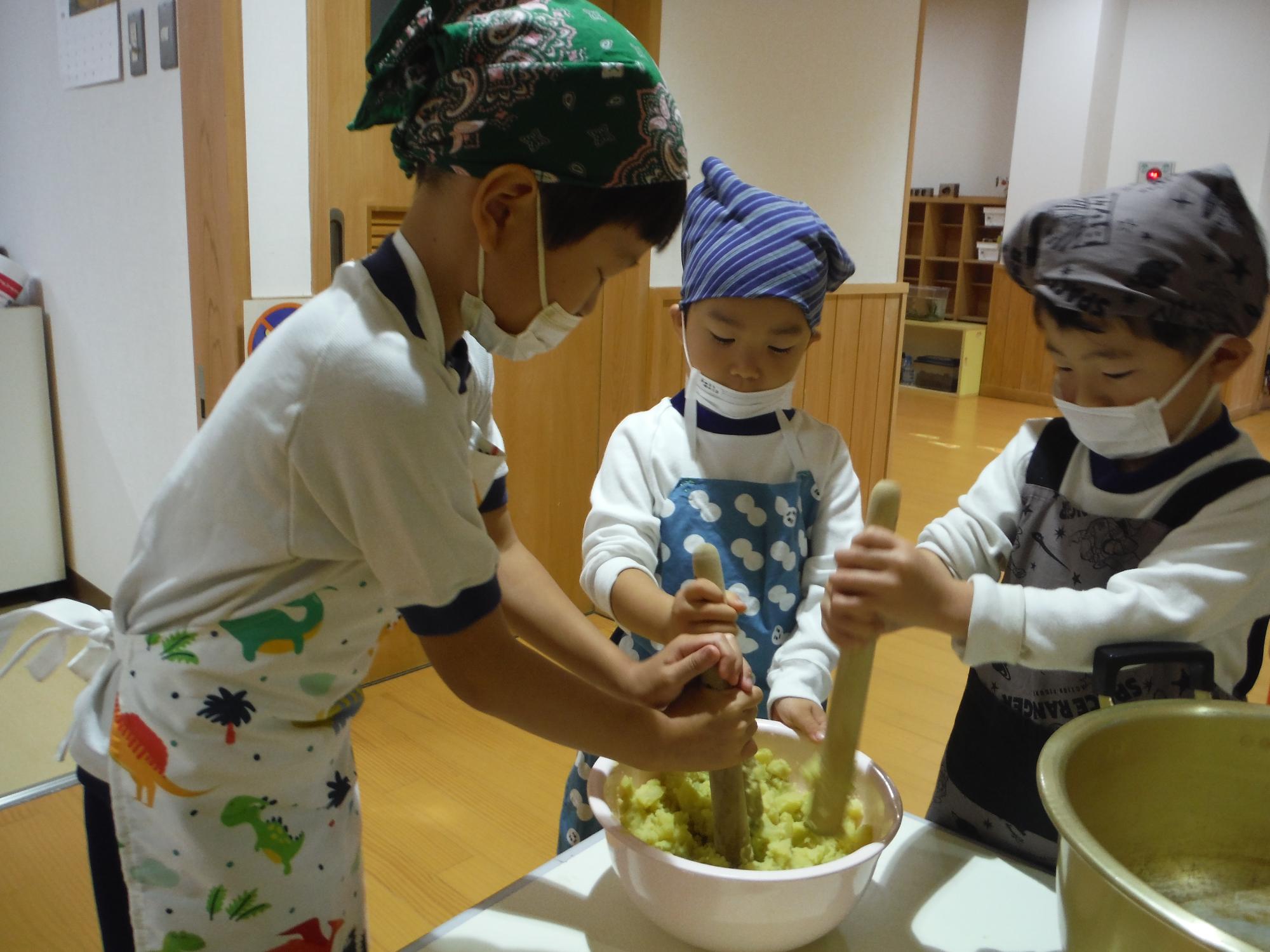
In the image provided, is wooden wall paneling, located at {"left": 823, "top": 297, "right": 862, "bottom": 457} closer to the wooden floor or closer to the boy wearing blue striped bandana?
the wooden floor

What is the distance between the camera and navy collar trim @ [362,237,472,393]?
678mm

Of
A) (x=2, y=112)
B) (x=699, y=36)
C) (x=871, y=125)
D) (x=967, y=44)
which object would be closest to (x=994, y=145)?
(x=967, y=44)

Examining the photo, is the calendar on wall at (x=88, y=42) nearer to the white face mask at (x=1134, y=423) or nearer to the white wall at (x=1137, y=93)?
the white face mask at (x=1134, y=423)

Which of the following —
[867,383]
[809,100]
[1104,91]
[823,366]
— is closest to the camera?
[809,100]

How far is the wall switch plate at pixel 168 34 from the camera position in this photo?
1973mm

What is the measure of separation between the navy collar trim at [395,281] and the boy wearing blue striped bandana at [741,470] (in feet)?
1.63

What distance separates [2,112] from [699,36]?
6.29ft

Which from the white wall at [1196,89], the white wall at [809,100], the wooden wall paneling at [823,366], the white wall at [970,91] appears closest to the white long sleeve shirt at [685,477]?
the white wall at [809,100]

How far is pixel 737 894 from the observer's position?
684 millimetres

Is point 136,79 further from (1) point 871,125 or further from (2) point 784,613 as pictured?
(1) point 871,125

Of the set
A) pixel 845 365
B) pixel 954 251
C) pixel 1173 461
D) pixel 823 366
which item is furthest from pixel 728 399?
pixel 954 251

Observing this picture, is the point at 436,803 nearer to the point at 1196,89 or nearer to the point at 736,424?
the point at 736,424

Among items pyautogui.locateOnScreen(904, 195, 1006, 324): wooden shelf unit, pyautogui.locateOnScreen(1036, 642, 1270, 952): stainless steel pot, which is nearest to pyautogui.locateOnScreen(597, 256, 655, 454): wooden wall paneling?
pyautogui.locateOnScreen(1036, 642, 1270, 952): stainless steel pot

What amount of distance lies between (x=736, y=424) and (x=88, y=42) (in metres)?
1.93
